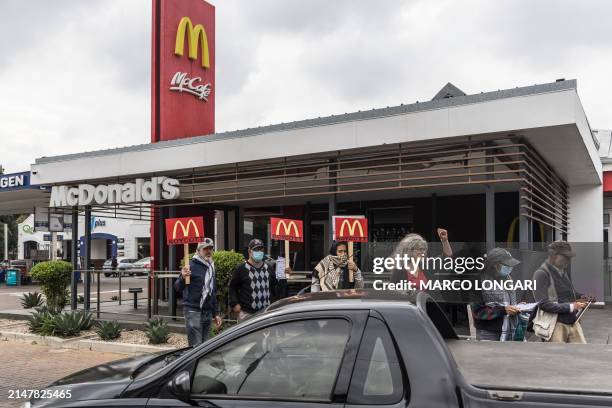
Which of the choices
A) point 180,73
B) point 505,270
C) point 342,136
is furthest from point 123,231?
point 505,270

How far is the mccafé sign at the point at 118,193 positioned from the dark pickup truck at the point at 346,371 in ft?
27.1

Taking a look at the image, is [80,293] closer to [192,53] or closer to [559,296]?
[192,53]

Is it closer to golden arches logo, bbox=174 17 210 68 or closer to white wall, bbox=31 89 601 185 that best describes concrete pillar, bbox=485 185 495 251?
white wall, bbox=31 89 601 185

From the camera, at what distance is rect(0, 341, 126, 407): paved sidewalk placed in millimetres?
7172

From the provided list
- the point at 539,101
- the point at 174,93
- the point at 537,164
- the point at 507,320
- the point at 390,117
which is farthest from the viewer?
the point at 174,93

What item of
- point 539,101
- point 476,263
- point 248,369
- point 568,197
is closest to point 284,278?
point 476,263

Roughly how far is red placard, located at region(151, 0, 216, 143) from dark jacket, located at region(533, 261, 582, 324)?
433 inches

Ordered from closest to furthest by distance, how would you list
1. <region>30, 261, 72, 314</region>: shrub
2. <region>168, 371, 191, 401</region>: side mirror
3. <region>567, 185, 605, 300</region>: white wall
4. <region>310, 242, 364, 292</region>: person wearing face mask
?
<region>168, 371, 191, 401</region>: side mirror, <region>310, 242, 364, 292</region>: person wearing face mask, <region>30, 261, 72, 314</region>: shrub, <region>567, 185, 605, 300</region>: white wall

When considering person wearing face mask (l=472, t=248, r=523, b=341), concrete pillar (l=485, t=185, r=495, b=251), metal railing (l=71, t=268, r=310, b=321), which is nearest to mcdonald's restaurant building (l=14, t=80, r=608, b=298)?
concrete pillar (l=485, t=185, r=495, b=251)

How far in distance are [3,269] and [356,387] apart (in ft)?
109

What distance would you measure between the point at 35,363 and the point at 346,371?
294 inches

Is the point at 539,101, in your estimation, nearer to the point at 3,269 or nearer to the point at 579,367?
the point at 579,367

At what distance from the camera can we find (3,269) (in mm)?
30922

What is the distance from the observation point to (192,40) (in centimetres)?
1562
